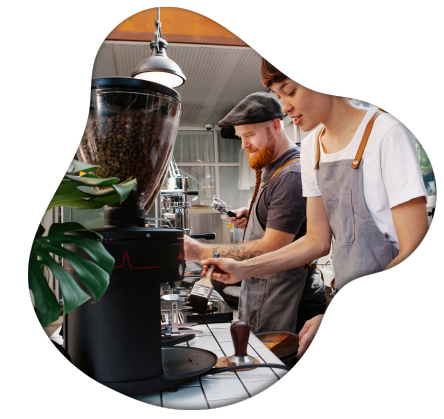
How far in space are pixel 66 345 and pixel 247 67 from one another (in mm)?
505

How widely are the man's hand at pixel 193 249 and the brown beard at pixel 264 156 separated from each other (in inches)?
8.6

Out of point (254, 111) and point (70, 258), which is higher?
point (254, 111)

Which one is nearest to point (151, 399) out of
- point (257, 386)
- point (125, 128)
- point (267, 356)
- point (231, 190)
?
point (257, 386)

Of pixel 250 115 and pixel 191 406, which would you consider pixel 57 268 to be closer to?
pixel 191 406

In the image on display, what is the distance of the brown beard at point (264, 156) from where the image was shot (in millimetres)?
729

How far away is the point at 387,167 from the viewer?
49 cm

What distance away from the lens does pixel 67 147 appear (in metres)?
0.33

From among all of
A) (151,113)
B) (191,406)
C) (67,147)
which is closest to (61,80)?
(67,147)

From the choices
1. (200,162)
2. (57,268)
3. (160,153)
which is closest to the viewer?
(57,268)

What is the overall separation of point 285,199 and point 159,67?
0.38m

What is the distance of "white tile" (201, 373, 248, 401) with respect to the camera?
0.46 meters

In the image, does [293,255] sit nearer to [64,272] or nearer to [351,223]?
[351,223]

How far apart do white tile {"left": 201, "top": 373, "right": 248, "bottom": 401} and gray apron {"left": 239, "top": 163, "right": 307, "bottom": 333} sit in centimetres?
32

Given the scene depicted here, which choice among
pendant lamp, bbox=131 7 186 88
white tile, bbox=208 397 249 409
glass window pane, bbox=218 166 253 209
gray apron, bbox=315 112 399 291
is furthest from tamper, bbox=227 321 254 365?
pendant lamp, bbox=131 7 186 88
